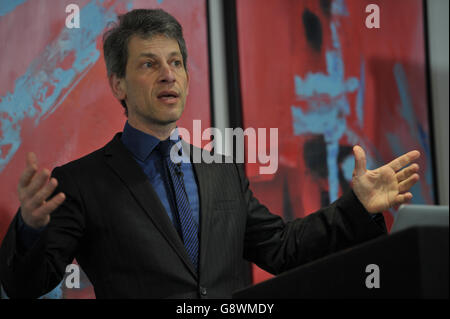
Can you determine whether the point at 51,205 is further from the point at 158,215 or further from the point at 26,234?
the point at 158,215

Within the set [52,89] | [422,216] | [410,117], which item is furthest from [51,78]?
[410,117]

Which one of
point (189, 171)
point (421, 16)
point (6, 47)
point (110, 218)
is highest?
point (421, 16)

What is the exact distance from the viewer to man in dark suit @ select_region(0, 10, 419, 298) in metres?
1.47

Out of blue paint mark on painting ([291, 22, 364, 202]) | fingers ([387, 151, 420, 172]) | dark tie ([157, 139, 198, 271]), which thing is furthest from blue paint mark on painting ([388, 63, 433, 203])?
dark tie ([157, 139, 198, 271])

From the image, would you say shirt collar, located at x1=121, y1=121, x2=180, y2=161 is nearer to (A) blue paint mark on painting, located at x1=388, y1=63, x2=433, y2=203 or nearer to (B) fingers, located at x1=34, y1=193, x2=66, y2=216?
(B) fingers, located at x1=34, y1=193, x2=66, y2=216

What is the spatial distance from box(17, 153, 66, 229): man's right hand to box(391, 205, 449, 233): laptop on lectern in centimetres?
69

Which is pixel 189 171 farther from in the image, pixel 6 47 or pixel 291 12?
pixel 291 12

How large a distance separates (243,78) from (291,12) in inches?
18.0

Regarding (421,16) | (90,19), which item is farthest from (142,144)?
(421,16)

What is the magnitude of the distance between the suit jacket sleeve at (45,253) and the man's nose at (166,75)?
0.41 m

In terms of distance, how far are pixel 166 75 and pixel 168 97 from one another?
0.07 meters

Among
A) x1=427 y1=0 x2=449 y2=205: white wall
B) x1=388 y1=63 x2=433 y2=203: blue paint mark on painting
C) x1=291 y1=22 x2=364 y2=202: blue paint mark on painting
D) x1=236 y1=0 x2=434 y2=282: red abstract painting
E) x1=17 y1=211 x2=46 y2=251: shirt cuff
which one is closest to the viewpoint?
x1=17 y1=211 x2=46 y2=251: shirt cuff

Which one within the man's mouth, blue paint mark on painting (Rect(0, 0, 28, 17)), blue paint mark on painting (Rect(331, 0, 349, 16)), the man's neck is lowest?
the man's neck

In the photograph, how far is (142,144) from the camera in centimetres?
166
